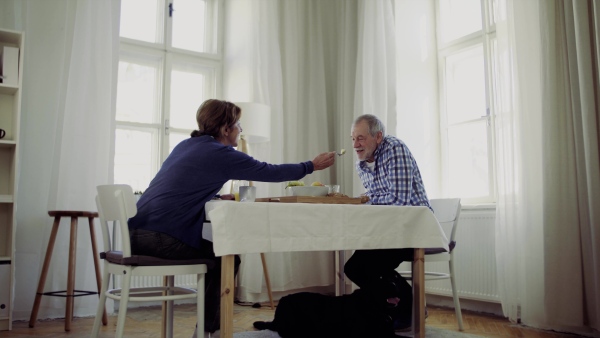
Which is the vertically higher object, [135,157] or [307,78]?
[307,78]

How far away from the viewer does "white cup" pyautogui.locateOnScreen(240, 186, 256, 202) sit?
2.04 meters

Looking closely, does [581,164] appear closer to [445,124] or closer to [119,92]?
[445,124]

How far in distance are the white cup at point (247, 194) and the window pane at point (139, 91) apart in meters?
2.31

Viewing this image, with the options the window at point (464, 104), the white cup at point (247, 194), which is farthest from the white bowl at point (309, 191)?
A: the window at point (464, 104)

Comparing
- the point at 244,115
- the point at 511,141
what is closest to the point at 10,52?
the point at 244,115

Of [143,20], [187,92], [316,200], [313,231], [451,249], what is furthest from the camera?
[187,92]

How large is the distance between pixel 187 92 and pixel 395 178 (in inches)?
95.1

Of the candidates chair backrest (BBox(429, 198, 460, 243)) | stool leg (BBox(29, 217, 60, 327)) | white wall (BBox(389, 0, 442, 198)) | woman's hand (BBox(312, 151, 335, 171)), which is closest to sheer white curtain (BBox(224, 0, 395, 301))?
white wall (BBox(389, 0, 442, 198))

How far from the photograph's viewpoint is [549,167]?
114 inches

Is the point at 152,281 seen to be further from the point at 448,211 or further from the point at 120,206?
the point at 448,211

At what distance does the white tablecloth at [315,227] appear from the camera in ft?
5.65

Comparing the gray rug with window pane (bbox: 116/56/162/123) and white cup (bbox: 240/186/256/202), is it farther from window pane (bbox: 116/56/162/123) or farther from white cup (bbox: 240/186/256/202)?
window pane (bbox: 116/56/162/123)

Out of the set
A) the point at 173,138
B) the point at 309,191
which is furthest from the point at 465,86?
the point at 309,191

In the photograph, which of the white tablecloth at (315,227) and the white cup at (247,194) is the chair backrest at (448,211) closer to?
the white tablecloth at (315,227)
